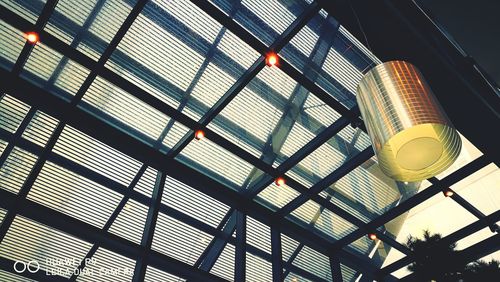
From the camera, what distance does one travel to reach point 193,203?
20.0ft

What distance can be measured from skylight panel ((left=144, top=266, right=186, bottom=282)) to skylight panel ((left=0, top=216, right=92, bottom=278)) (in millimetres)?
1001

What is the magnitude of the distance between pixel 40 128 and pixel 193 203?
8.69 feet

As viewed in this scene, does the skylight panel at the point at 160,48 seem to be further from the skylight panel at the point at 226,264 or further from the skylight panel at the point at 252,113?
the skylight panel at the point at 226,264

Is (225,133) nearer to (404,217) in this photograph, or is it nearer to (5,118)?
(5,118)

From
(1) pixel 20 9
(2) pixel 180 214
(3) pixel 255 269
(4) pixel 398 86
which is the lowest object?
(4) pixel 398 86

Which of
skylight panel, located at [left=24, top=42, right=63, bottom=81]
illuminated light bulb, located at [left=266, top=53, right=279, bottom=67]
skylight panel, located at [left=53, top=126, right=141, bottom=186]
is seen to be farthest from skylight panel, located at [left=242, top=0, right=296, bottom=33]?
skylight panel, located at [left=53, top=126, right=141, bottom=186]

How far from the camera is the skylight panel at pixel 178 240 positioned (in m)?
5.80

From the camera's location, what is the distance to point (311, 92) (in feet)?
17.1

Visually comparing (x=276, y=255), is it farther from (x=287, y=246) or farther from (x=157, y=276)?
(x=157, y=276)

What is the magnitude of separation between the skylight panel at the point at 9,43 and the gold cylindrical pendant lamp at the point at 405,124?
4.34 meters

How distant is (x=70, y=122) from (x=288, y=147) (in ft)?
11.3

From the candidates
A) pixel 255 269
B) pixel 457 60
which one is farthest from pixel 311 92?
pixel 255 269

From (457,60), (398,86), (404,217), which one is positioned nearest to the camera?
(398,86)

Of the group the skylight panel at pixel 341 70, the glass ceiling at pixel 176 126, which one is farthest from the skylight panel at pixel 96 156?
the skylight panel at pixel 341 70
